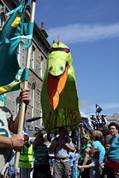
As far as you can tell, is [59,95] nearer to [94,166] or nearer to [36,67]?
[94,166]

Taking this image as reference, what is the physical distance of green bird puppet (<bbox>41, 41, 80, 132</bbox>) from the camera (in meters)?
9.95

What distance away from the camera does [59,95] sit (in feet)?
33.2

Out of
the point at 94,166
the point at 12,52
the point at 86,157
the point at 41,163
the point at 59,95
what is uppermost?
the point at 59,95

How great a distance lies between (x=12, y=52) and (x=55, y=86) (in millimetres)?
4593

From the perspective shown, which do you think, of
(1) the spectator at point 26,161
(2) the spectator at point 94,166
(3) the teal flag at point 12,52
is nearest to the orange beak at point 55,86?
(2) the spectator at point 94,166

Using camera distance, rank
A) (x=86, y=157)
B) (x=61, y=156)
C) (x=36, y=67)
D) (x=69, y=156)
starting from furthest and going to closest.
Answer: (x=36, y=67) → (x=86, y=157) → (x=69, y=156) → (x=61, y=156)

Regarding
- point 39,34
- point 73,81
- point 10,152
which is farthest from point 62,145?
point 39,34

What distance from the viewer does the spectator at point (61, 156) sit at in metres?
8.99

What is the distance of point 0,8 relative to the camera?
28.7 m

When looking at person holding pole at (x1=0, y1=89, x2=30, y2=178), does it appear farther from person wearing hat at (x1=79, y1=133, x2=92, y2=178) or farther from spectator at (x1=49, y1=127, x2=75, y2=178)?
person wearing hat at (x1=79, y1=133, x2=92, y2=178)

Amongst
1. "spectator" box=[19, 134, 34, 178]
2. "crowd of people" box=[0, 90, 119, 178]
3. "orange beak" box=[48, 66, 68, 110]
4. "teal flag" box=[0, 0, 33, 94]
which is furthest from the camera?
"spectator" box=[19, 134, 34, 178]

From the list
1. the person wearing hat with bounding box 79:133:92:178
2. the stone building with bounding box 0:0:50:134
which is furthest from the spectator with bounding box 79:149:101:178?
the stone building with bounding box 0:0:50:134

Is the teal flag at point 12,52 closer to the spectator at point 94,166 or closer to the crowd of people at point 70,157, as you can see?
the crowd of people at point 70,157

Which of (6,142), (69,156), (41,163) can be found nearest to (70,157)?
(69,156)
